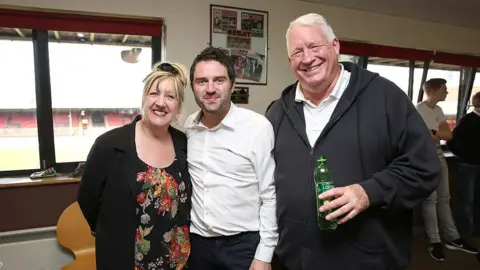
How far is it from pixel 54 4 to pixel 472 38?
16.2 feet

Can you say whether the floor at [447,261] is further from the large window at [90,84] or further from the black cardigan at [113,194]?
the large window at [90,84]

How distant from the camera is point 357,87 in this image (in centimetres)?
127

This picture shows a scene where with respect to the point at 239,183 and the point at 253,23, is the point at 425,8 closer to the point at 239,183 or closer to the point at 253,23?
the point at 253,23

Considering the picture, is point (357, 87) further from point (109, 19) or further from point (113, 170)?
point (109, 19)

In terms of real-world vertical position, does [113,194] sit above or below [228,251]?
above

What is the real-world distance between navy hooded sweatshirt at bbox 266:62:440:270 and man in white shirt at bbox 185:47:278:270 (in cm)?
15

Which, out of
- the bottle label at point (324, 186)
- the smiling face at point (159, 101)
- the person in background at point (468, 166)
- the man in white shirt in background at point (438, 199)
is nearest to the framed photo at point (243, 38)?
the smiling face at point (159, 101)

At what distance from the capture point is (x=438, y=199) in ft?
11.7

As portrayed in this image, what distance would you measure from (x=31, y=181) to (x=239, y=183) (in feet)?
6.08

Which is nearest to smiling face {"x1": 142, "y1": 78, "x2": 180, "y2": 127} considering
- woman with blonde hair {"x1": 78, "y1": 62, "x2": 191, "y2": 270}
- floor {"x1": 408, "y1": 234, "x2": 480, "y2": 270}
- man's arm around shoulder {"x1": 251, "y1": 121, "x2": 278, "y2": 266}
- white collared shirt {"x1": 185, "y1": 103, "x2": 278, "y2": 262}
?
woman with blonde hair {"x1": 78, "y1": 62, "x2": 191, "y2": 270}

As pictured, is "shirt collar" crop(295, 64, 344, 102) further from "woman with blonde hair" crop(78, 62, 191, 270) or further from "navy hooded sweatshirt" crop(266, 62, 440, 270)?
"woman with blonde hair" crop(78, 62, 191, 270)

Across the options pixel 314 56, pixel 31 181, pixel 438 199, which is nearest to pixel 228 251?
pixel 314 56

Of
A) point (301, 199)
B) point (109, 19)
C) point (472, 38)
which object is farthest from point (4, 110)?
point (472, 38)

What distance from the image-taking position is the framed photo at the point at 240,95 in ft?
10.2
